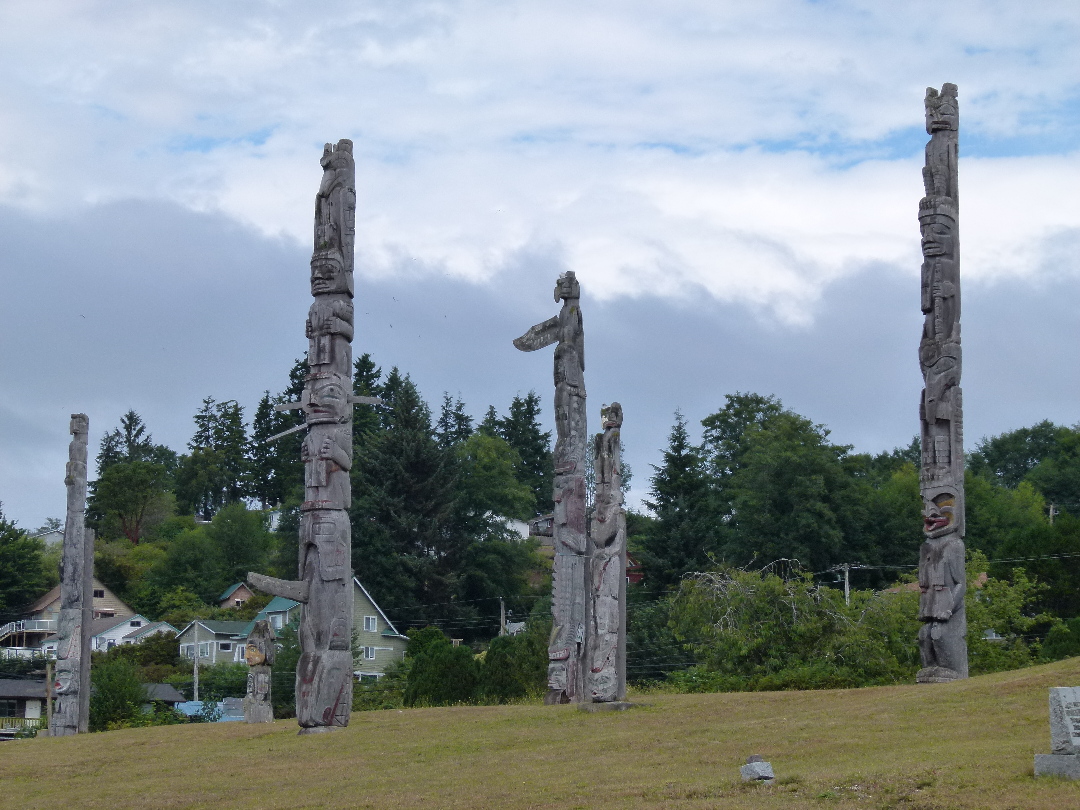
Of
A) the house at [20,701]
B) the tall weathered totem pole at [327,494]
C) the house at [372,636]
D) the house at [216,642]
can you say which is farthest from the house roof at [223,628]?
the tall weathered totem pole at [327,494]

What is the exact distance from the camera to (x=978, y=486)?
59156mm

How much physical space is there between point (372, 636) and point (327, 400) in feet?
117

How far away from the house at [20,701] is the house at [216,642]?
7.56 metres

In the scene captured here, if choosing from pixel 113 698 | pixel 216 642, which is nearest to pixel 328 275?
pixel 113 698

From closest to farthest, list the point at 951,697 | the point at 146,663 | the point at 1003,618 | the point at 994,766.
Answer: the point at 994,766
the point at 951,697
the point at 1003,618
the point at 146,663

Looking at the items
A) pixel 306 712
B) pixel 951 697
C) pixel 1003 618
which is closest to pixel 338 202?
pixel 306 712

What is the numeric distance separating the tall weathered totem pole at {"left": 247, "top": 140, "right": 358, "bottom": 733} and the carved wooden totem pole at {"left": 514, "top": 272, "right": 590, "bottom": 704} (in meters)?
4.88

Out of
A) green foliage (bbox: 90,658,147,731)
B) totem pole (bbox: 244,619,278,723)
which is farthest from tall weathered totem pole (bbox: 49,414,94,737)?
totem pole (bbox: 244,619,278,723)

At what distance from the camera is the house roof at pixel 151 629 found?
62.8 meters

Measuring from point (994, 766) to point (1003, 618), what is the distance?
20.9 meters

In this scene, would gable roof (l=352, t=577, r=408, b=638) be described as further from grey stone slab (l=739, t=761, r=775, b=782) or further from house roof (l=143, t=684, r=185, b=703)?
grey stone slab (l=739, t=761, r=775, b=782)

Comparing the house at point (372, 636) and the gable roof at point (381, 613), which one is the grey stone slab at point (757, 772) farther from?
the house at point (372, 636)

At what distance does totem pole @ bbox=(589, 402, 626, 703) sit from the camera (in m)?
20.7

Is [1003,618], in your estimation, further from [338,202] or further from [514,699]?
[338,202]
